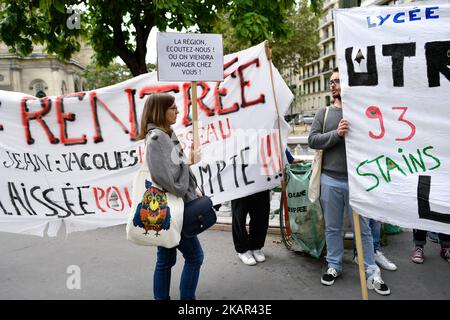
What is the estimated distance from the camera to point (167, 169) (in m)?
2.40

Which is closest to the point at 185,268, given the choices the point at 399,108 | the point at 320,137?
the point at 320,137

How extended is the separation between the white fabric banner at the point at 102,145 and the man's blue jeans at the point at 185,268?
31.4 inches

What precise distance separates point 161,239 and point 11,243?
337cm

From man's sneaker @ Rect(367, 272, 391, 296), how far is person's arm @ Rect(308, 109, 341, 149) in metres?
1.20

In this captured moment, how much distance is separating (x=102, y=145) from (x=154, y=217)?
135 cm

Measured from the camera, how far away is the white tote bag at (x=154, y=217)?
2.45 metres

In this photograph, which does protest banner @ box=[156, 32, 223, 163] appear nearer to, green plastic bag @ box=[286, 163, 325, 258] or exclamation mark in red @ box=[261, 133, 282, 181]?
exclamation mark in red @ box=[261, 133, 282, 181]

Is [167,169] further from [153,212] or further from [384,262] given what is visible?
[384,262]

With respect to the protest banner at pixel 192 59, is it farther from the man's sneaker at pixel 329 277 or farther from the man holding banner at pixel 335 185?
the man's sneaker at pixel 329 277

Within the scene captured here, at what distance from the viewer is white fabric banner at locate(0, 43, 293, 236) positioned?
3.44 meters

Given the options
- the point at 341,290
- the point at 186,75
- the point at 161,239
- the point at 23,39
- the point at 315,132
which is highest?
the point at 23,39

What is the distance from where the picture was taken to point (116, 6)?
210 inches
